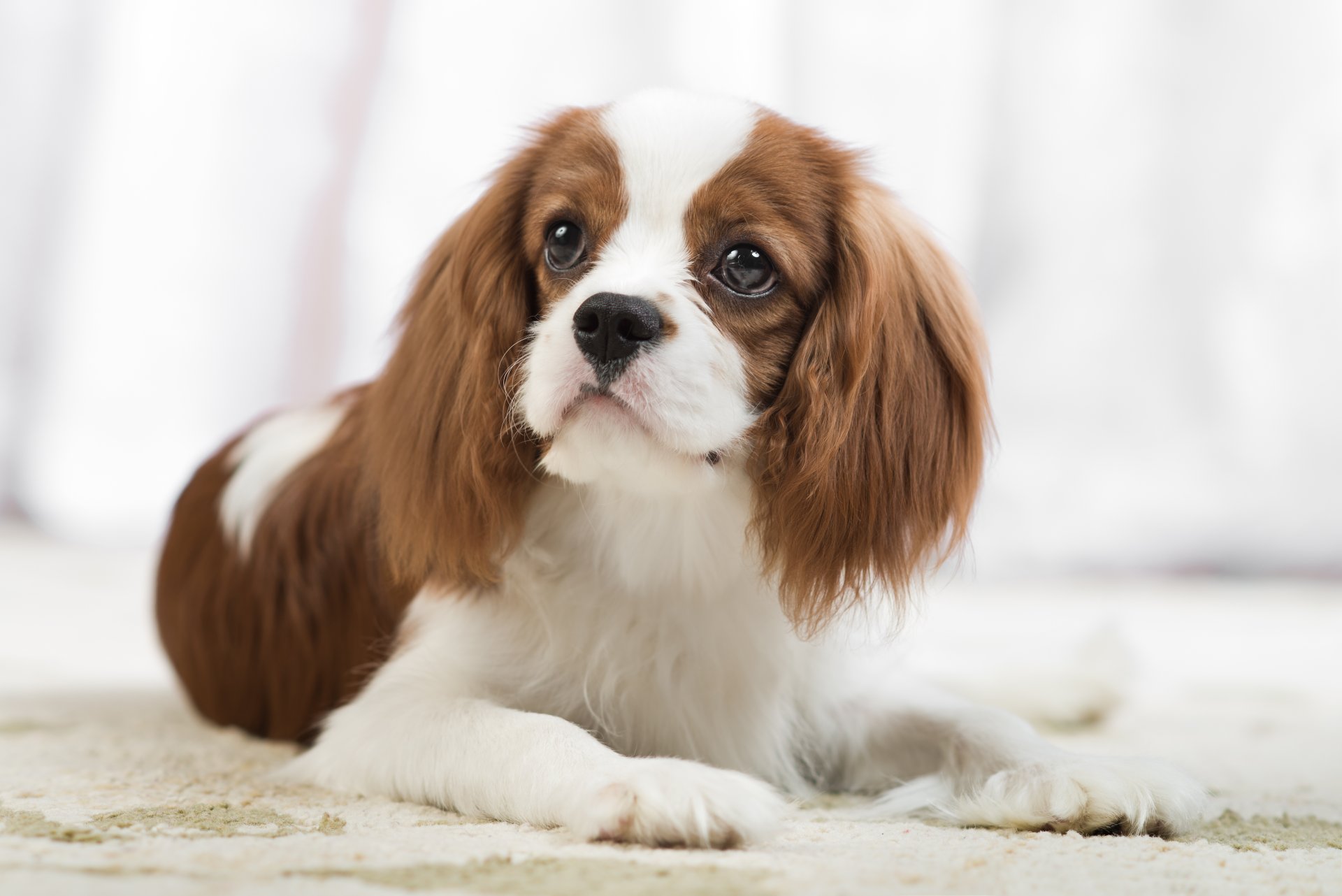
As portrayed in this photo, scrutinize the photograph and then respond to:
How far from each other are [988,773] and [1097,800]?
0.78ft

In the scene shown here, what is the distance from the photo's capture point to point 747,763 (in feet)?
7.23

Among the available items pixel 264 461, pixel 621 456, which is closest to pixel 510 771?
pixel 621 456

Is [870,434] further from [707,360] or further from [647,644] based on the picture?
[647,644]

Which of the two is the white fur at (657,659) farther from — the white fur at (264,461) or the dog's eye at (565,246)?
the white fur at (264,461)

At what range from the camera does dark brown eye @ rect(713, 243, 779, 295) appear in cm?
204

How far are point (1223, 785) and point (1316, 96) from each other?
3.49 m

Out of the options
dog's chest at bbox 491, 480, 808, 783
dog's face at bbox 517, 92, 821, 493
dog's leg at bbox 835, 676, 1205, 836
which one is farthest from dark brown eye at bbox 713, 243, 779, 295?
dog's leg at bbox 835, 676, 1205, 836

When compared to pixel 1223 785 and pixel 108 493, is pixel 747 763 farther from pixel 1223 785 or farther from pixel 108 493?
pixel 108 493

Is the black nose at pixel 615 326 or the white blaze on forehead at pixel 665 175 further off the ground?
the white blaze on forehead at pixel 665 175

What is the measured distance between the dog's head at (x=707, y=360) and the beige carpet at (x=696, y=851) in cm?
37

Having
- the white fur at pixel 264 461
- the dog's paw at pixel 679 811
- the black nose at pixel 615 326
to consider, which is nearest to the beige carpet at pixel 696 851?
the dog's paw at pixel 679 811

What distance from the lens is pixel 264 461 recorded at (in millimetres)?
2711

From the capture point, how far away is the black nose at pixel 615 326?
184 centimetres

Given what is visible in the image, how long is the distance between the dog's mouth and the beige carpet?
523 millimetres
